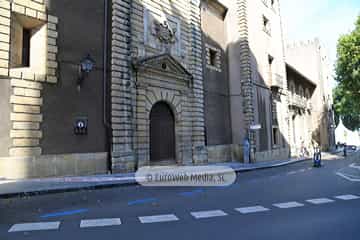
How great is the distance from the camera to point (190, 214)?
18.3ft

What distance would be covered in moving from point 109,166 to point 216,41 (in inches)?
463

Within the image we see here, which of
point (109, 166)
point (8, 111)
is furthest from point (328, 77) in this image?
point (8, 111)

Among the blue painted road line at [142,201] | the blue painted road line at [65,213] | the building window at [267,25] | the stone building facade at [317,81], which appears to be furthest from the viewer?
the stone building facade at [317,81]

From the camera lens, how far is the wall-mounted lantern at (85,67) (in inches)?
440

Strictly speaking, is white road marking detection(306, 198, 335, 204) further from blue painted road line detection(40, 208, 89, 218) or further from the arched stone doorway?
the arched stone doorway

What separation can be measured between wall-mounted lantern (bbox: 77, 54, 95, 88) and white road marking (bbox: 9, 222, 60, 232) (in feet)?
23.9

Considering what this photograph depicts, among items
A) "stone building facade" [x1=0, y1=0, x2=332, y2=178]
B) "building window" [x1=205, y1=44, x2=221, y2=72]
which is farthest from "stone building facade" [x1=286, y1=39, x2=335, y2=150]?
"building window" [x1=205, y1=44, x2=221, y2=72]

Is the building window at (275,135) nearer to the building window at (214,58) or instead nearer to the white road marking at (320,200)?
the building window at (214,58)

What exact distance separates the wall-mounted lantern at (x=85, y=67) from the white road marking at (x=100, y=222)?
7.30 meters

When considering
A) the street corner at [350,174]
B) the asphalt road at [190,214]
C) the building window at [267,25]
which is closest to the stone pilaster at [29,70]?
the asphalt road at [190,214]

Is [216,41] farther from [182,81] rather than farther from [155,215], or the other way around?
[155,215]

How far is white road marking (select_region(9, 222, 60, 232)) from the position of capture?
467 centimetres

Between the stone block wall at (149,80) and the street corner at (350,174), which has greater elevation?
the stone block wall at (149,80)

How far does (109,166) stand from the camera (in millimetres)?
12031
